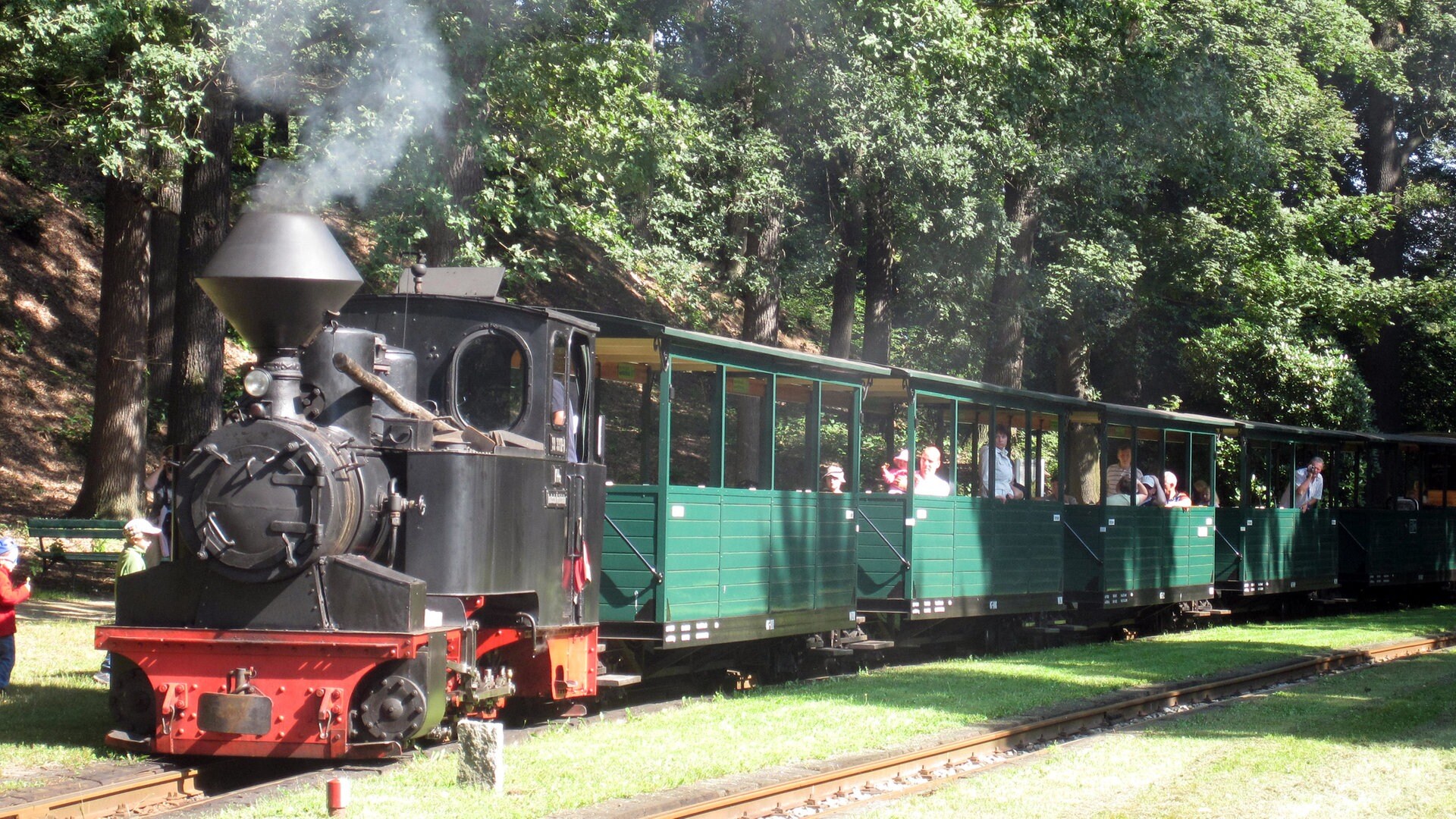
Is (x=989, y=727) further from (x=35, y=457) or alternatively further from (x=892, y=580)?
(x=35, y=457)

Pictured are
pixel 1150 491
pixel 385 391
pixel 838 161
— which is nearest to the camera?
A: pixel 385 391

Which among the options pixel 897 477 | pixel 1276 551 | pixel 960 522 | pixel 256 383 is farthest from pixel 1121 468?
pixel 256 383

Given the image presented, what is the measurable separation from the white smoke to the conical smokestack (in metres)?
3.64

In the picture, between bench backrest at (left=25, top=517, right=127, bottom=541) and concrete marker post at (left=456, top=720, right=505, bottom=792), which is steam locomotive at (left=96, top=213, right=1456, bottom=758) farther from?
bench backrest at (left=25, top=517, right=127, bottom=541)

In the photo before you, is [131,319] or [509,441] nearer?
[509,441]

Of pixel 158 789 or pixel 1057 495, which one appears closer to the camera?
pixel 158 789

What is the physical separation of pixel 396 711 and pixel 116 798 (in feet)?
4.38

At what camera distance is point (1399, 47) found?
31547 millimetres

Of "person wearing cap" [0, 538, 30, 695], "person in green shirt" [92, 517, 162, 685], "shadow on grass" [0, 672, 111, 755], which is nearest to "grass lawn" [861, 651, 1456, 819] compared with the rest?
"shadow on grass" [0, 672, 111, 755]

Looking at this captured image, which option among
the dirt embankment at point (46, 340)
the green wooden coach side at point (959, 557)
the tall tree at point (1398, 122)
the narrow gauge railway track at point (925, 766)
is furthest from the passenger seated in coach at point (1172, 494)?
the tall tree at point (1398, 122)

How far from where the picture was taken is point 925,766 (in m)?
8.09

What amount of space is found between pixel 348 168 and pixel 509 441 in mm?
4452

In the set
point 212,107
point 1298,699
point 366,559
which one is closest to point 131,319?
point 212,107

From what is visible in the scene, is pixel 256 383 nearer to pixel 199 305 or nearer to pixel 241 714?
pixel 241 714
